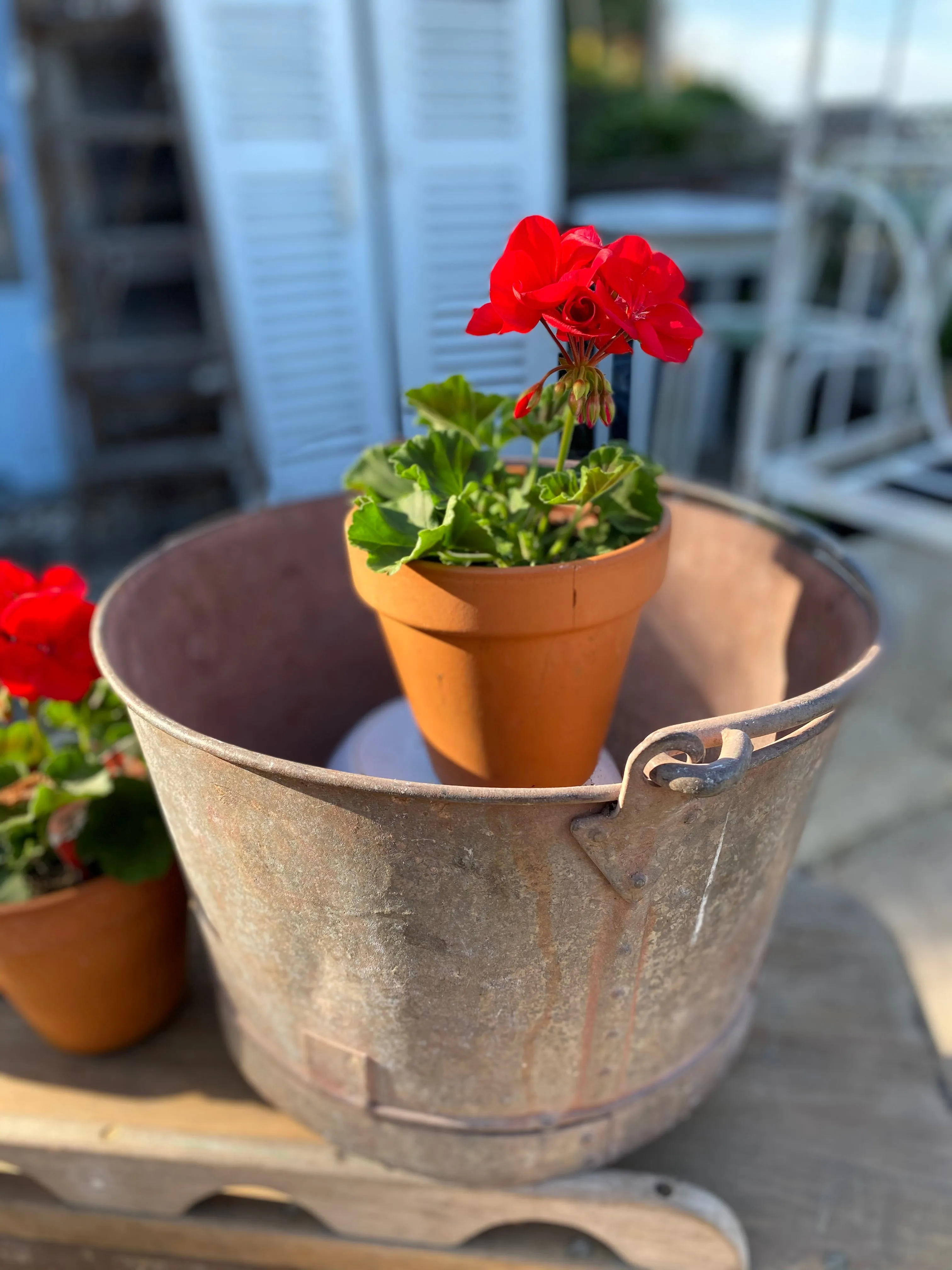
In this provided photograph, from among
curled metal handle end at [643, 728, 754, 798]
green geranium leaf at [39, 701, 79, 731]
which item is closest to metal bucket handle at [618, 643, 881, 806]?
curled metal handle end at [643, 728, 754, 798]

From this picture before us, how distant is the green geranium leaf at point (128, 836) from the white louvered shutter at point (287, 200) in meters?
1.68

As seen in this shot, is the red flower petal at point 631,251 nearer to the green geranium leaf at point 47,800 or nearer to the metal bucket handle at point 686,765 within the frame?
the metal bucket handle at point 686,765

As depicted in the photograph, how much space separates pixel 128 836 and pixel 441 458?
1.65ft

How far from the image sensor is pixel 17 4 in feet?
8.63

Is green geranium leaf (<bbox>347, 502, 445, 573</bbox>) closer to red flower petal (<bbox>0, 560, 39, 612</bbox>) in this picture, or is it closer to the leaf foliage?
the leaf foliage

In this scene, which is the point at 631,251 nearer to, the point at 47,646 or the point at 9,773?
the point at 47,646

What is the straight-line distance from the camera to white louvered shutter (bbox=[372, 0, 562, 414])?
8.83ft

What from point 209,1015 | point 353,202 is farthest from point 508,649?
point 353,202

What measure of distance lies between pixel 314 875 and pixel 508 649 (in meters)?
0.22

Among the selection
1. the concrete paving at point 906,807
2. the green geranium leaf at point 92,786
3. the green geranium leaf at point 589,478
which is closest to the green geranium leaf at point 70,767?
the green geranium leaf at point 92,786

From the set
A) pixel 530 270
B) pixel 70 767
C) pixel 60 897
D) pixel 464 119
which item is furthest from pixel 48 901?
pixel 464 119

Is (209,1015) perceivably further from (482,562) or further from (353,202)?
(353,202)

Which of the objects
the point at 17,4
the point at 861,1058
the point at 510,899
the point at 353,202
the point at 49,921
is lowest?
the point at 861,1058

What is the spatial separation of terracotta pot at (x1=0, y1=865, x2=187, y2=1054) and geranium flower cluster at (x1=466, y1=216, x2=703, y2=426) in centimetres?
66
